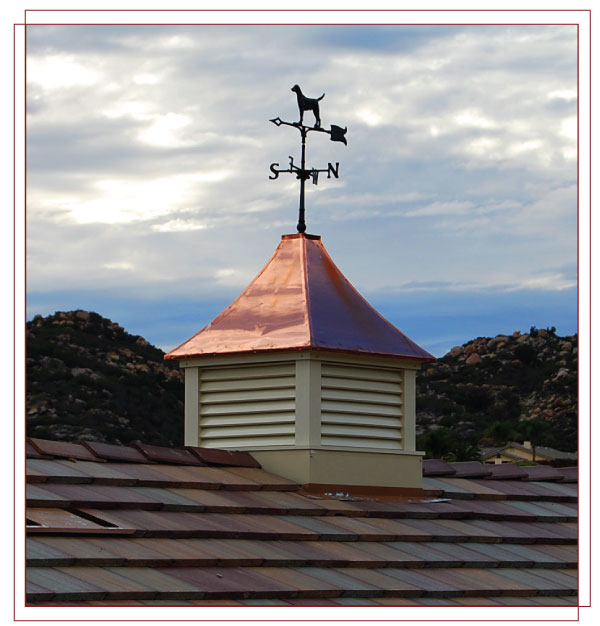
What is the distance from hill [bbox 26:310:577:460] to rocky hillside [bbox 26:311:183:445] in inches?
1.7

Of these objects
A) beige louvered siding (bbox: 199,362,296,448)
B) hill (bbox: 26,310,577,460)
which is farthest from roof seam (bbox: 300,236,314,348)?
hill (bbox: 26,310,577,460)

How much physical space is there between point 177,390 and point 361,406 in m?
33.0

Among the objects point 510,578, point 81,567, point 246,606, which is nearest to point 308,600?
point 246,606

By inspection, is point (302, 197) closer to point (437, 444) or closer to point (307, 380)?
point (307, 380)

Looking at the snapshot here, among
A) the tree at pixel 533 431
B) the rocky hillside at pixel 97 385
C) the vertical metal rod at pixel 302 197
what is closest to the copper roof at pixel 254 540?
the vertical metal rod at pixel 302 197

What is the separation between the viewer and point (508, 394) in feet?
190

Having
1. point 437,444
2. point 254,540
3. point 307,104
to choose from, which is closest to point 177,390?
point 437,444

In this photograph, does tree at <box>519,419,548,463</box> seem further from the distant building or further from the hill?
the distant building

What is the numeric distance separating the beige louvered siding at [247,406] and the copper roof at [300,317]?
0.30m

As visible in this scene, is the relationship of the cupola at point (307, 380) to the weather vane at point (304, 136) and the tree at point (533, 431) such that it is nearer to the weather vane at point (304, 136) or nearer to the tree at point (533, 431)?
the weather vane at point (304, 136)

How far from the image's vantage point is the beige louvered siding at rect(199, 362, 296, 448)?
13734 millimetres

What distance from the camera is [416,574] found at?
11.2 m

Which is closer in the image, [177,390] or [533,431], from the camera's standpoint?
[177,390]

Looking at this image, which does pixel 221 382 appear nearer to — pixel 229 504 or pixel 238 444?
pixel 238 444
